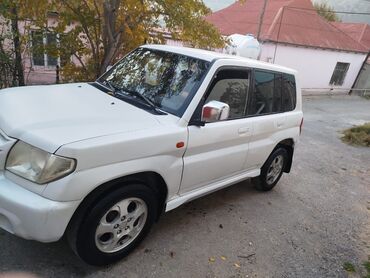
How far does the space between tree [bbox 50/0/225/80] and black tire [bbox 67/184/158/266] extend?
4.60 m

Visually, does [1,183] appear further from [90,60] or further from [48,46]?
[90,60]

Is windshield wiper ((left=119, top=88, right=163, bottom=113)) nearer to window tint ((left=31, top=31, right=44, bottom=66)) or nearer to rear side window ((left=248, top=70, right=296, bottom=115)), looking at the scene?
rear side window ((left=248, top=70, right=296, bottom=115))

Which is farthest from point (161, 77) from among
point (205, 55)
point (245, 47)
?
point (245, 47)

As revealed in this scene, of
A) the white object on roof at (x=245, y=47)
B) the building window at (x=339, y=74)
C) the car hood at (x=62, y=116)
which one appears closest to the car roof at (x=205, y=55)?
the car hood at (x=62, y=116)

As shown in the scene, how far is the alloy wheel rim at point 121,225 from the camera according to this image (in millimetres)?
2744

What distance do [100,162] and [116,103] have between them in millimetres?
956

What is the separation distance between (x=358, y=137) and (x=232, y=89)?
696cm

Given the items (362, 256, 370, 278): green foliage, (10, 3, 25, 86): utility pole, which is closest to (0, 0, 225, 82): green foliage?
(10, 3, 25, 86): utility pole

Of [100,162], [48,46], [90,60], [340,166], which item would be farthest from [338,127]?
[100,162]

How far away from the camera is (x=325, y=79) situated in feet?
68.0

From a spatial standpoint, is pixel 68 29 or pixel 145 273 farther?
pixel 68 29

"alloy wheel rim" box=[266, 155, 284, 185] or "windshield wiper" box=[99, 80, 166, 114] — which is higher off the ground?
"windshield wiper" box=[99, 80, 166, 114]

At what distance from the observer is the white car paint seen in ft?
7.57

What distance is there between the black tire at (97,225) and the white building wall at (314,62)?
16569 millimetres
